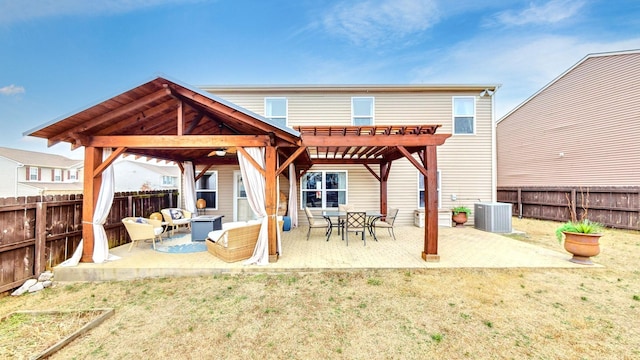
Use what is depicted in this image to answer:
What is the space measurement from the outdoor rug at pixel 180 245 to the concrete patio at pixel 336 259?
0.25m

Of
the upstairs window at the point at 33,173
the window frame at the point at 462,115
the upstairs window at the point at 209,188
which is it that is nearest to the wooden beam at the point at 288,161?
the upstairs window at the point at 209,188

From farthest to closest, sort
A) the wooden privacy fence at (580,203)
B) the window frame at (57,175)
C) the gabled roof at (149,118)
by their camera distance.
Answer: the window frame at (57,175)
the wooden privacy fence at (580,203)
the gabled roof at (149,118)

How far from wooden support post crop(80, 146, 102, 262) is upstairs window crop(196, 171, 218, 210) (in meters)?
4.76

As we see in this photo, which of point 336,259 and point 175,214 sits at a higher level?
point 175,214

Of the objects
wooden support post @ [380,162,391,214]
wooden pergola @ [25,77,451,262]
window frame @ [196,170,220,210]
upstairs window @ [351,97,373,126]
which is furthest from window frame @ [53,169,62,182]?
wooden support post @ [380,162,391,214]

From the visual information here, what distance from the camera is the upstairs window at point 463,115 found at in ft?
31.0

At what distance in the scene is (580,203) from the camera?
959 centimetres

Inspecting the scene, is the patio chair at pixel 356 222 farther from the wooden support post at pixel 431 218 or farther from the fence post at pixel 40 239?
the fence post at pixel 40 239

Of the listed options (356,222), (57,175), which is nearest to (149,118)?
(356,222)

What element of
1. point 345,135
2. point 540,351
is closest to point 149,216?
point 345,135

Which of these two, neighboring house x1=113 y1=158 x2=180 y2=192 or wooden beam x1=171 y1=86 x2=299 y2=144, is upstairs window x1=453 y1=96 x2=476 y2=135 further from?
neighboring house x1=113 y1=158 x2=180 y2=192

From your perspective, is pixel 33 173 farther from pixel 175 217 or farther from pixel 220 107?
pixel 220 107

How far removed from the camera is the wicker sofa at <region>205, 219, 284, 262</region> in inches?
195

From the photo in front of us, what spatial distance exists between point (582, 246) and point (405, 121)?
20.1 ft
